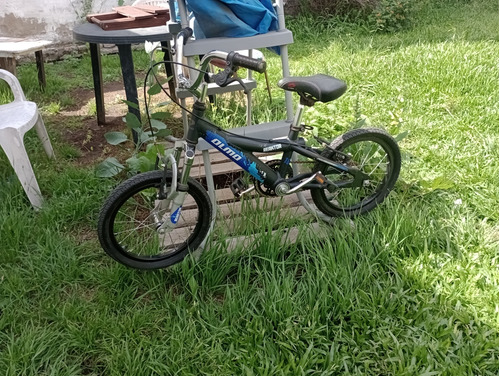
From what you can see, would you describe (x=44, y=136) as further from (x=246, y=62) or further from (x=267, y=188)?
(x=246, y=62)

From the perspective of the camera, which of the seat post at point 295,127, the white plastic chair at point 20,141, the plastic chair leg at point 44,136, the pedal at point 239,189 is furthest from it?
the plastic chair leg at point 44,136

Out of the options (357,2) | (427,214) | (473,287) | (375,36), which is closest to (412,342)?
(473,287)

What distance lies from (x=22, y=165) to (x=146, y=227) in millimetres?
832

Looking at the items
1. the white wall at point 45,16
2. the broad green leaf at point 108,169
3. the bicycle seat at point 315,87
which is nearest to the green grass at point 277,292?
the broad green leaf at point 108,169

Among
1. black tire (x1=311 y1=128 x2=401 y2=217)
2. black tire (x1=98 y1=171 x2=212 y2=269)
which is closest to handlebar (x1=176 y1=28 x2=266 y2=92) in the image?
black tire (x1=98 y1=171 x2=212 y2=269)

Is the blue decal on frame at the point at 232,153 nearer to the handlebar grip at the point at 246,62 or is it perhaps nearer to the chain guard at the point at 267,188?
the chain guard at the point at 267,188

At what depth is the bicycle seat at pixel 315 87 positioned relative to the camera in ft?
6.60

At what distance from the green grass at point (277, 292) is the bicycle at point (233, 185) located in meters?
0.12

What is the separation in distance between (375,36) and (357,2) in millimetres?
968

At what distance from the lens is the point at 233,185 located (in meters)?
2.35

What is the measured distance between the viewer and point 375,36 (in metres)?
6.02

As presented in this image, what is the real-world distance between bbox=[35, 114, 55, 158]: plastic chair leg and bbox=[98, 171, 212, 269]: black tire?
3.31 ft

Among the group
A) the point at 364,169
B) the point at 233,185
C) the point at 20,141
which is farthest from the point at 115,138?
the point at 364,169

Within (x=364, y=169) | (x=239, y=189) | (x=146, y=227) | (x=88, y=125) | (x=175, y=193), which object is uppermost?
(x=175, y=193)
